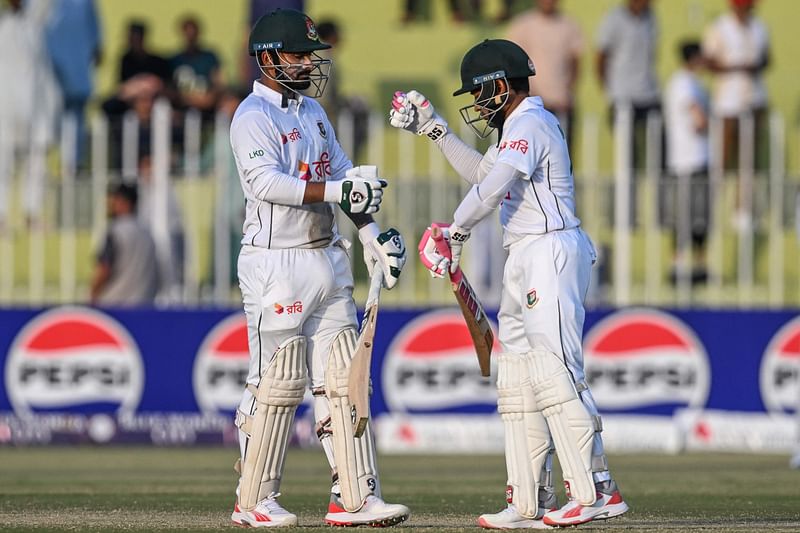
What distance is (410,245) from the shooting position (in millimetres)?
15633

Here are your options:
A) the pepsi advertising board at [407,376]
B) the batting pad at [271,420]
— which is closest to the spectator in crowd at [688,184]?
the pepsi advertising board at [407,376]

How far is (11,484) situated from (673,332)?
590cm

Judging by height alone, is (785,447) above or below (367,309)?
below

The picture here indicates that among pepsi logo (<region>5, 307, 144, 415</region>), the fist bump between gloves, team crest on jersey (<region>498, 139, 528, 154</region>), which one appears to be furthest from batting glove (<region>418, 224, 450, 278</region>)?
pepsi logo (<region>5, 307, 144, 415</region>)

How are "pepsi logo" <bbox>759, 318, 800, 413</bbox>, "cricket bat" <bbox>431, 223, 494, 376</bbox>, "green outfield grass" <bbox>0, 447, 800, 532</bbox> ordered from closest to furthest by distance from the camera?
"cricket bat" <bbox>431, 223, 494, 376</bbox>, "green outfield grass" <bbox>0, 447, 800, 532</bbox>, "pepsi logo" <bbox>759, 318, 800, 413</bbox>

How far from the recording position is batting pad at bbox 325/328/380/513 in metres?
8.34

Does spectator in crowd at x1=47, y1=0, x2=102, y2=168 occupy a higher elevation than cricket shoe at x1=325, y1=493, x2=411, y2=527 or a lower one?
higher

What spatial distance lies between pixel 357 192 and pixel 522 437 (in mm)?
1384

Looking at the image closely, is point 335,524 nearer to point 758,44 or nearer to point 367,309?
point 367,309

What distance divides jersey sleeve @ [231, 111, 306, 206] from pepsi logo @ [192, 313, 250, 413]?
22.4 ft

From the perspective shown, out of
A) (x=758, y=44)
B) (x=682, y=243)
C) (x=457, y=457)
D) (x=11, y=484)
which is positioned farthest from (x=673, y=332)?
(x=11, y=484)

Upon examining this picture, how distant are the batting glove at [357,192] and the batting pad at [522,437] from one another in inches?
40.6

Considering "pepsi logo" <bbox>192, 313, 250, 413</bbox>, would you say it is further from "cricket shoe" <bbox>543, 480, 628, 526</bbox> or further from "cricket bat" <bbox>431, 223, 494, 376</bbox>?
"cricket shoe" <bbox>543, 480, 628, 526</bbox>

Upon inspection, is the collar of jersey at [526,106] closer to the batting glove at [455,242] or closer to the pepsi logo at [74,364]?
the batting glove at [455,242]
